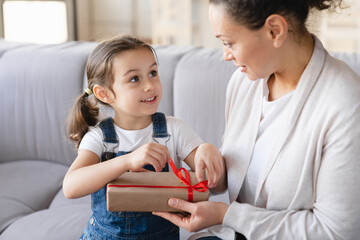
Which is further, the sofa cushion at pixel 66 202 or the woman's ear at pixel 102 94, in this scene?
the sofa cushion at pixel 66 202

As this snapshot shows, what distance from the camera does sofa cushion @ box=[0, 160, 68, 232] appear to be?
195 cm

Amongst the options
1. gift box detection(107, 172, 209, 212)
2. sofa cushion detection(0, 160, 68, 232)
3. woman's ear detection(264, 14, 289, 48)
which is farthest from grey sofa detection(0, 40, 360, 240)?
woman's ear detection(264, 14, 289, 48)

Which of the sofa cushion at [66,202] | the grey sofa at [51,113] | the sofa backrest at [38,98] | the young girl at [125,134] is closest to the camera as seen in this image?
the young girl at [125,134]

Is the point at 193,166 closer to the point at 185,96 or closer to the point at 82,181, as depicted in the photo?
the point at 82,181

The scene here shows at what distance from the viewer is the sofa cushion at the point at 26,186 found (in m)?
1.95

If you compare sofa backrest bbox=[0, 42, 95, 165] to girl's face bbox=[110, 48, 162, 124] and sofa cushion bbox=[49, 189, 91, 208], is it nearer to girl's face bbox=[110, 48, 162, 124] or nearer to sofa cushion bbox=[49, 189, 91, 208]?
sofa cushion bbox=[49, 189, 91, 208]

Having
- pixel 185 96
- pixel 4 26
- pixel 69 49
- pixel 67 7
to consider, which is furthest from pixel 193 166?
pixel 67 7

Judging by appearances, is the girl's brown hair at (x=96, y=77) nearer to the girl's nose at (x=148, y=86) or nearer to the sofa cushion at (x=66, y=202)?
the girl's nose at (x=148, y=86)

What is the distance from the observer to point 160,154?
4.14ft

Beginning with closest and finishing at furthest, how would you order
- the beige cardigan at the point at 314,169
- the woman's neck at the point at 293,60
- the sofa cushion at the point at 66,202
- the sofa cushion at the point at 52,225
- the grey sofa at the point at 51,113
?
the beige cardigan at the point at 314,169 → the woman's neck at the point at 293,60 → the sofa cushion at the point at 52,225 → the grey sofa at the point at 51,113 → the sofa cushion at the point at 66,202

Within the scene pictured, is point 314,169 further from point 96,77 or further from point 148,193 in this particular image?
point 96,77

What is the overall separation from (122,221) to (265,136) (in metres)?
0.50

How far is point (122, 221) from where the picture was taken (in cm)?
140

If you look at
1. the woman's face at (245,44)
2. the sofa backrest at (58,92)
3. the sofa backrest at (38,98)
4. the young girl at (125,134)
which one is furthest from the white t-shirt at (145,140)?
the sofa backrest at (38,98)
